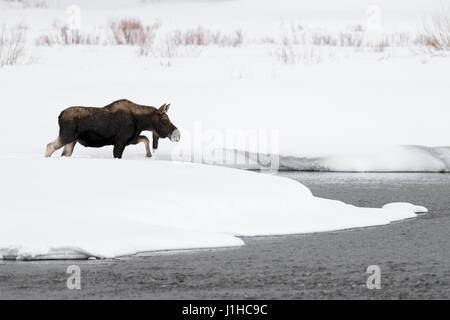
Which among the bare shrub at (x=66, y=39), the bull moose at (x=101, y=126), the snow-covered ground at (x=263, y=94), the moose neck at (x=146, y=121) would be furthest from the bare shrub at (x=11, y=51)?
the bull moose at (x=101, y=126)

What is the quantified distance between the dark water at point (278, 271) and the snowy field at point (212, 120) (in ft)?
1.31

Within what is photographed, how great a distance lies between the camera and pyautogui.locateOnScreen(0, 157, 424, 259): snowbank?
32.0ft

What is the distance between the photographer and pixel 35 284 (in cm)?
836

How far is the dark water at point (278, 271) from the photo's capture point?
318 inches

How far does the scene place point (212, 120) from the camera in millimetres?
19422

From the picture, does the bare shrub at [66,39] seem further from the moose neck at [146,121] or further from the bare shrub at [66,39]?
the moose neck at [146,121]

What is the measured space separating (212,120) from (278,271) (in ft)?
34.9

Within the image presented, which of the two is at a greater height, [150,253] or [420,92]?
[420,92]

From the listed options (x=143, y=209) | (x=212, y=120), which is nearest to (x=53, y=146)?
(x=143, y=209)

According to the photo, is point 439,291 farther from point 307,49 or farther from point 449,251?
point 307,49

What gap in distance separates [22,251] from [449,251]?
3.26m

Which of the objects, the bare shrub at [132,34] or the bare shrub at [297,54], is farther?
the bare shrub at [132,34]

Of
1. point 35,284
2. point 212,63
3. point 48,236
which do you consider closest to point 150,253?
point 48,236
